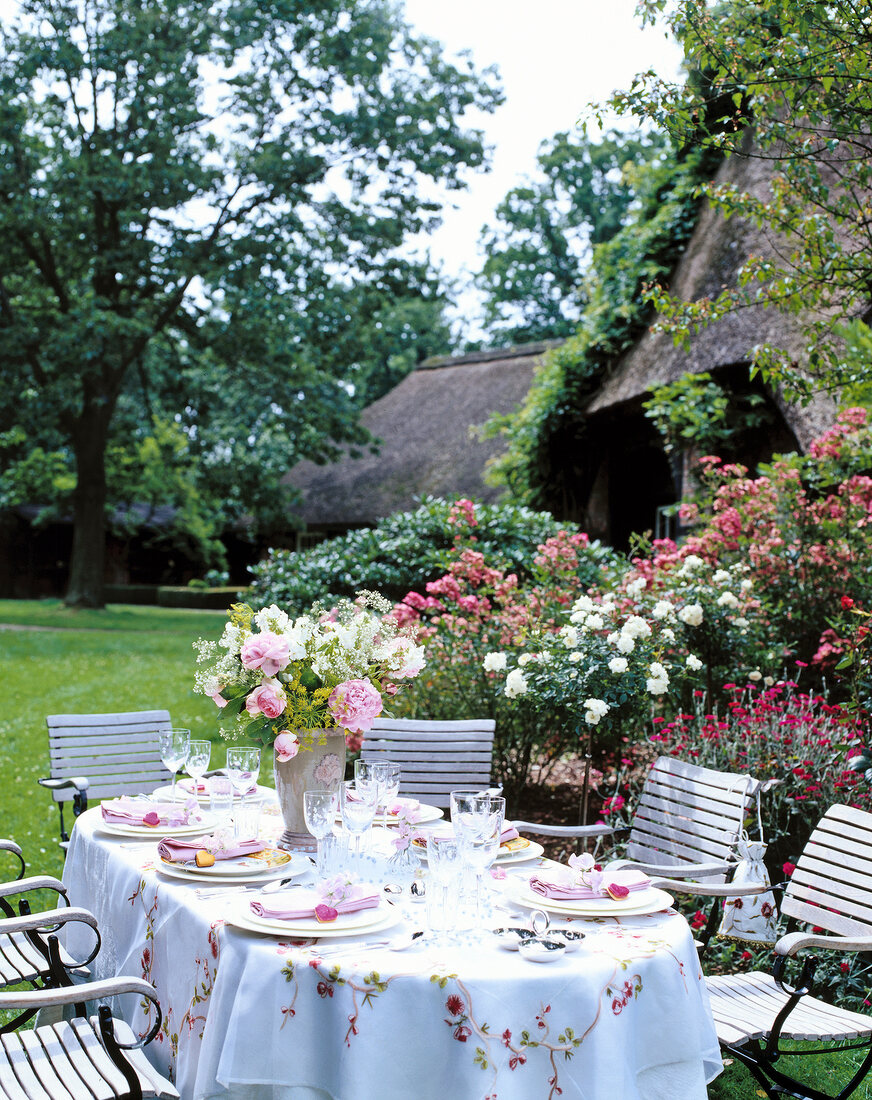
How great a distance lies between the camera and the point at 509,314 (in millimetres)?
34844

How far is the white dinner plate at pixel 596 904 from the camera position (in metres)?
2.57

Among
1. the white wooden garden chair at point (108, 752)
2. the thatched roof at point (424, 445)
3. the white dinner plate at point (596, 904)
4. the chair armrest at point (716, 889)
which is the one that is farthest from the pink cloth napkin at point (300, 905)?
the thatched roof at point (424, 445)

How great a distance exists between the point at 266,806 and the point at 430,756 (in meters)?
1.24

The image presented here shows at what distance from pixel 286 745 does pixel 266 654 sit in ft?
0.95

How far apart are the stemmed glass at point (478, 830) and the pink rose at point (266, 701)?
65 cm

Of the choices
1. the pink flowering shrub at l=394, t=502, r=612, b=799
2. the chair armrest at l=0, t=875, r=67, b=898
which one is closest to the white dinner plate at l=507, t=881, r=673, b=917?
the chair armrest at l=0, t=875, r=67, b=898

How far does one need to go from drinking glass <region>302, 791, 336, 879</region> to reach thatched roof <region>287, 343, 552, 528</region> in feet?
47.2

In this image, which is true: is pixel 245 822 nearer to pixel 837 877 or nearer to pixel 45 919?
pixel 45 919

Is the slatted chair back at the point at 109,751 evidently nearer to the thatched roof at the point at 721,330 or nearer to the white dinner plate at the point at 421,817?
the white dinner plate at the point at 421,817

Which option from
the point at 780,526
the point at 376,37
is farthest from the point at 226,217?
the point at 780,526

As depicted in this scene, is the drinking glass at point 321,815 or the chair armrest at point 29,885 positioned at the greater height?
the drinking glass at point 321,815

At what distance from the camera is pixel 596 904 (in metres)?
2.61

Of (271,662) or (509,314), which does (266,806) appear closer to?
(271,662)

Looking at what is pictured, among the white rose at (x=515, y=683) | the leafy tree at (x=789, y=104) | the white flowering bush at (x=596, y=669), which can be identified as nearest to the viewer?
the leafy tree at (x=789, y=104)
